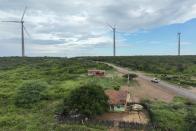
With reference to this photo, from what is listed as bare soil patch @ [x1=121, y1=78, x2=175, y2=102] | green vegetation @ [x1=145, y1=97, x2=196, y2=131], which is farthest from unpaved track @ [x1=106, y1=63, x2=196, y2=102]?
green vegetation @ [x1=145, y1=97, x2=196, y2=131]

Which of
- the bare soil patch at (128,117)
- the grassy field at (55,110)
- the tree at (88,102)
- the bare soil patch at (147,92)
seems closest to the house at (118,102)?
the bare soil patch at (128,117)

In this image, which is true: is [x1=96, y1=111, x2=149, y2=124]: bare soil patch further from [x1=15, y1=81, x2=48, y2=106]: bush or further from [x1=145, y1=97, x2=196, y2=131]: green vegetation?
[x1=15, y1=81, x2=48, y2=106]: bush

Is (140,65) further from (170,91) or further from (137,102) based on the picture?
(137,102)

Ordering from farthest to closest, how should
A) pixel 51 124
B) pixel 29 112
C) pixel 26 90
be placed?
pixel 26 90 < pixel 29 112 < pixel 51 124

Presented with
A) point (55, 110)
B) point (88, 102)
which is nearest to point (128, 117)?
point (88, 102)

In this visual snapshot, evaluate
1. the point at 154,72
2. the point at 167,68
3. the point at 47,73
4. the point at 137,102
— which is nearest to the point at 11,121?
the point at 137,102
